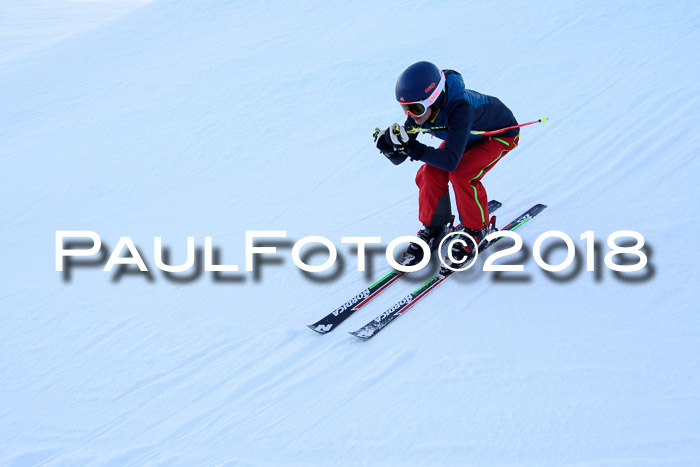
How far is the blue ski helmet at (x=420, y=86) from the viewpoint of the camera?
3.23m

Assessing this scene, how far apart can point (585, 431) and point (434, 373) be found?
75cm

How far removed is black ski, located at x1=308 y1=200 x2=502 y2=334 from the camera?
3.38 m

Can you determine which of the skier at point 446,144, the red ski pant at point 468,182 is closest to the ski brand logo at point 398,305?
the skier at point 446,144

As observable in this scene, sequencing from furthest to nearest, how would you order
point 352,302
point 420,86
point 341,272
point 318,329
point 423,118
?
point 341,272 → point 352,302 → point 423,118 → point 318,329 → point 420,86

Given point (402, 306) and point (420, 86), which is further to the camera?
point (402, 306)

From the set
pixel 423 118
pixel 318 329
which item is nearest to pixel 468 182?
pixel 423 118

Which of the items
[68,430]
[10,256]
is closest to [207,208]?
[10,256]

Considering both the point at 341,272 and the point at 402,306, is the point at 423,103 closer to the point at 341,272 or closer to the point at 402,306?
the point at 402,306

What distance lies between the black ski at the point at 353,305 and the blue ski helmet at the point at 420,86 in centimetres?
113

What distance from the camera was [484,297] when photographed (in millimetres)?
3430

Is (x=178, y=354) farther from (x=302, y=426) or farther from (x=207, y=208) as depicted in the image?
(x=207, y=208)

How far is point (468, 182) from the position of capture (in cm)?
360

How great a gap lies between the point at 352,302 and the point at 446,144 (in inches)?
44.1

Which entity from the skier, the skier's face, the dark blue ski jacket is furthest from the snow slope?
the skier's face
